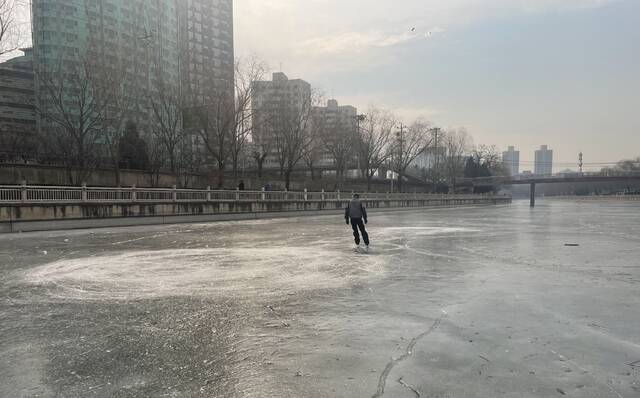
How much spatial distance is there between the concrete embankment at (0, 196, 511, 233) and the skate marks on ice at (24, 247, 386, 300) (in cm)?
997

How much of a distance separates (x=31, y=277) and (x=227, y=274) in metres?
3.71

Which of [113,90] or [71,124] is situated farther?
[71,124]

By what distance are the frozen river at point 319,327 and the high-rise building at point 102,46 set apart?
29277mm

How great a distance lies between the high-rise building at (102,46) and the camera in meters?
34.0

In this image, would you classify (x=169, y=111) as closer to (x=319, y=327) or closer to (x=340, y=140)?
(x=340, y=140)

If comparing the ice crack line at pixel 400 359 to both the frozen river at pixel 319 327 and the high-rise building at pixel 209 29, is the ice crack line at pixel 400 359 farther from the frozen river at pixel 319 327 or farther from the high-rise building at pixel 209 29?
the high-rise building at pixel 209 29

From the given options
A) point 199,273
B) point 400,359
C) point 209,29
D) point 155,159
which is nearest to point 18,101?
point 155,159

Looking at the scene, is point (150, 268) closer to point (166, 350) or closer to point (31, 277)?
point (31, 277)

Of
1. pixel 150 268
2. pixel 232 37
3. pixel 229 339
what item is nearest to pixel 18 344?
pixel 229 339

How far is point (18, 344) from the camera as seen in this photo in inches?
174

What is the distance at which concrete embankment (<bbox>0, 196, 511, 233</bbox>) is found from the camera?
58.1 feet

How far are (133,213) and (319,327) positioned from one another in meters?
19.5

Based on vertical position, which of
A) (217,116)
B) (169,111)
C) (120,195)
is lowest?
(120,195)

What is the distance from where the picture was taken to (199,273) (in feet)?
27.3
